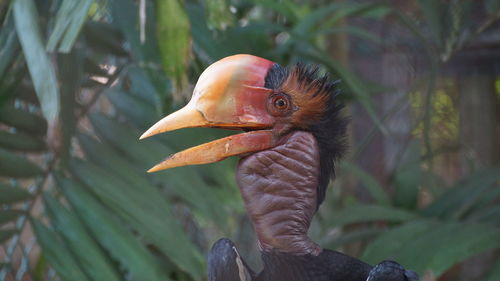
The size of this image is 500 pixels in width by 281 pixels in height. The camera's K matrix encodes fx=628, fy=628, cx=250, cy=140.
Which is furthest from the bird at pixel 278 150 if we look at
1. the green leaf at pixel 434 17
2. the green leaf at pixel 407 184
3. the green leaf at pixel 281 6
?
the green leaf at pixel 407 184

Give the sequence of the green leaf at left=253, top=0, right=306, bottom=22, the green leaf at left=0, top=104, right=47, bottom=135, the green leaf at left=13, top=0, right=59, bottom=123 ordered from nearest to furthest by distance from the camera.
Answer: the green leaf at left=13, top=0, right=59, bottom=123
the green leaf at left=0, top=104, right=47, bottom=135
the green leaf at left=253, top=0, right=306, bottom=22

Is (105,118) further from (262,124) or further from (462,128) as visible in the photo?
(462,128)

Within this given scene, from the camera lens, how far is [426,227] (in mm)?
974

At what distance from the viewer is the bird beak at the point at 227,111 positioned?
54 centimetres

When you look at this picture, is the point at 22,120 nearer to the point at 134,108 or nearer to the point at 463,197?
the point at 134,108

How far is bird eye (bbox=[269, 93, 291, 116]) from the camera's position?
59 cm

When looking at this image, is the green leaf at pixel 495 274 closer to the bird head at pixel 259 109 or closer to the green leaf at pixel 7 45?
the bird head at pixel 259 109

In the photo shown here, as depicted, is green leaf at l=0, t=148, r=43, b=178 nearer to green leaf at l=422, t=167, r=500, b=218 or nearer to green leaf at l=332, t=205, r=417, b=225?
green leaf at l=332, t=205, r=417, b=225

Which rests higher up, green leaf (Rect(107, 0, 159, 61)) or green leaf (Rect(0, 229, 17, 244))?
green leaf (Rect(107, 0, 159, 61))

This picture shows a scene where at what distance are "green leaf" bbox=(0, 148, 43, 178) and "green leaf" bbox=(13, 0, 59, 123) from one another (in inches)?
9.8

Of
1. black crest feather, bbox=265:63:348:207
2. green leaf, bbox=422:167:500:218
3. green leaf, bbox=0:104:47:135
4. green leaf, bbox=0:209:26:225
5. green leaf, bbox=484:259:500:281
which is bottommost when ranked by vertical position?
green leaf, bbox=422:167:500:218

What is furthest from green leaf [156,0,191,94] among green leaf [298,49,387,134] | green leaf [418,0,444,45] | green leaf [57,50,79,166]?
green leaf [418,0,444,45]

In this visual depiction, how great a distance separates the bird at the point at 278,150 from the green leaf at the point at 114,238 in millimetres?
356

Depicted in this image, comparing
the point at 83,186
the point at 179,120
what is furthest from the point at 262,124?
the point at 83,186
